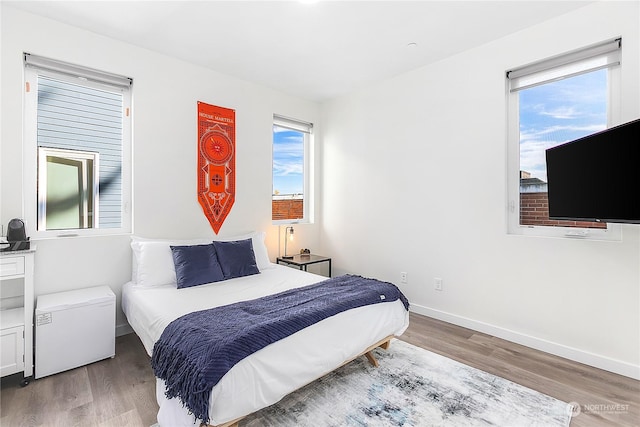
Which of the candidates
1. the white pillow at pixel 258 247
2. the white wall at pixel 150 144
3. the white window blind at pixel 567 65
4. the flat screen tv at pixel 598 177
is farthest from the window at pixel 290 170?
the flat screen tv at pixel 598 177

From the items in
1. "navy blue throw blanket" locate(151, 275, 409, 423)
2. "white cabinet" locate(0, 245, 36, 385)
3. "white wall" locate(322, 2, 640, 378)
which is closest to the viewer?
"navy blue throw blanket" locate(151, 275, 409, 423)

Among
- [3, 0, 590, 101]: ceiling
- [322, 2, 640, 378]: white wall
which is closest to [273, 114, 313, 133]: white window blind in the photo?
Result: [322, 2, 640, 378]: white wall

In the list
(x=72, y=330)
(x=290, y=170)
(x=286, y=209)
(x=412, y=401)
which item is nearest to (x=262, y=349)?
(x=412, y=401)

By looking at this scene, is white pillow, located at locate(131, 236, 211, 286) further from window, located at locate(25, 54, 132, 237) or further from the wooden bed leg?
the wooden bed leg

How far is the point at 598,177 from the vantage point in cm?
200

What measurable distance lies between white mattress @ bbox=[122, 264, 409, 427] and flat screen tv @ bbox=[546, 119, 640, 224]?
1.46 metres

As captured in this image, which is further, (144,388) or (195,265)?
(195,265)

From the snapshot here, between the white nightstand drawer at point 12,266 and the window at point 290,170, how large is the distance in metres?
→ 2.48

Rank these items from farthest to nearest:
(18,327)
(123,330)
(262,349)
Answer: (123,330) → (18,327) → (262,349)

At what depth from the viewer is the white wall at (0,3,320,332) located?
7.89 ft

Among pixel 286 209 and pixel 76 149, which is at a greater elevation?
pixel 76 149

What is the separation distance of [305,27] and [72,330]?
3.03 metres

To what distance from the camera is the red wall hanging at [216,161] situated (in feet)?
11.1

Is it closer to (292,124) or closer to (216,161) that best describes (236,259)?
(216,161)
